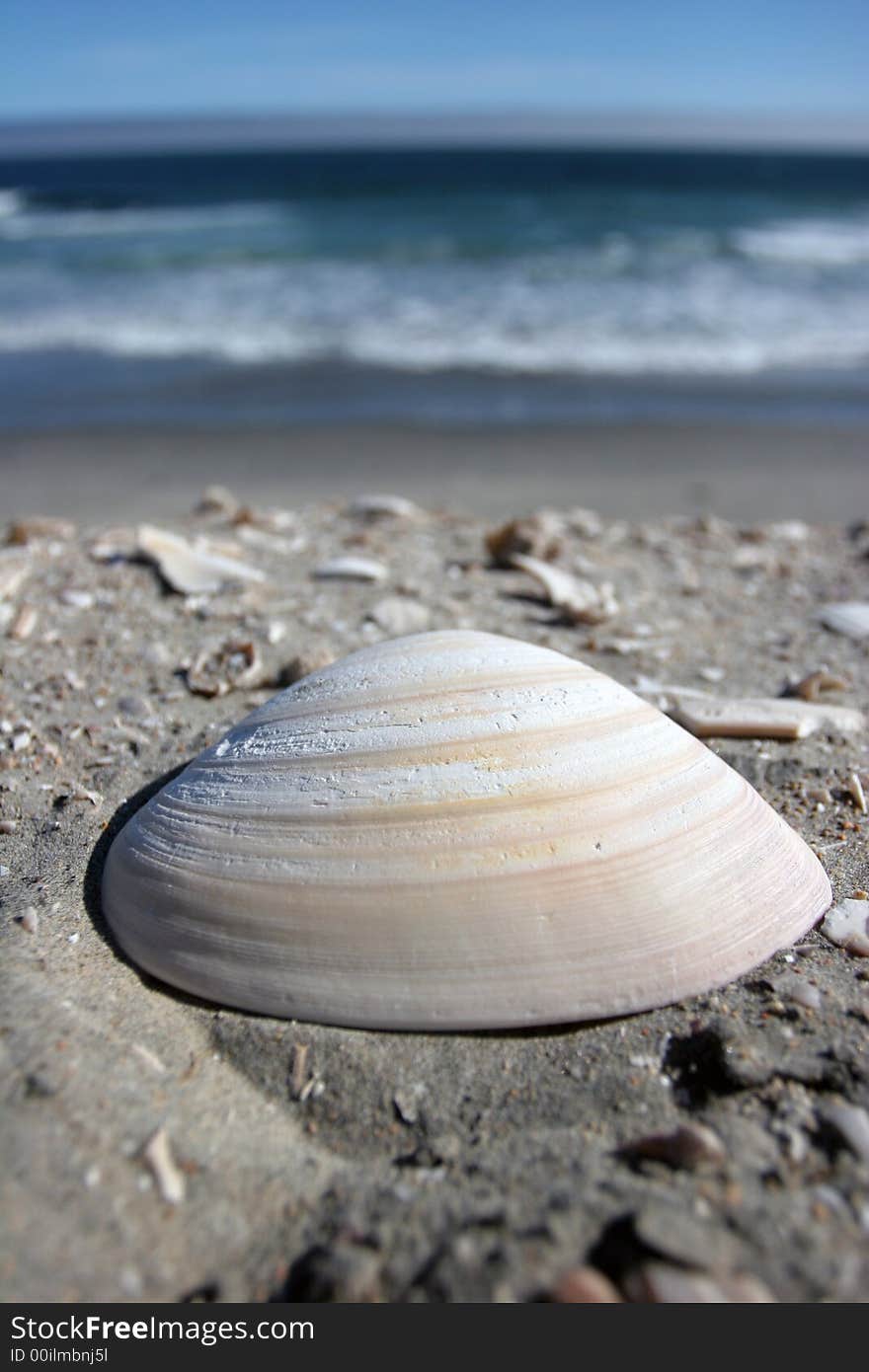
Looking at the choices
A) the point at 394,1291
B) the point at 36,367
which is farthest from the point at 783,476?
the point at 36,367

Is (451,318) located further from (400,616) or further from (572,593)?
(400,616)

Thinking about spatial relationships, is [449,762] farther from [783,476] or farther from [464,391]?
[464,391]

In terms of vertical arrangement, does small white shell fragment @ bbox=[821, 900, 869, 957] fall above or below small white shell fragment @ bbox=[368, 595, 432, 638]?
above

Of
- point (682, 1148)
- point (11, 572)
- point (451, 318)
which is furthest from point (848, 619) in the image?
point (451, 318)

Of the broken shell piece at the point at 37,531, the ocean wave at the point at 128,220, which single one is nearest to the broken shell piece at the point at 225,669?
the broken shell piece at the point at 37,531

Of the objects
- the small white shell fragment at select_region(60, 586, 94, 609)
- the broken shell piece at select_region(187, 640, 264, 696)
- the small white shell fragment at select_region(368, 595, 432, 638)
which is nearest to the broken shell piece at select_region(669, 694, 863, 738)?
the small white shell fragment at select_region(368, 595, 432, 638)

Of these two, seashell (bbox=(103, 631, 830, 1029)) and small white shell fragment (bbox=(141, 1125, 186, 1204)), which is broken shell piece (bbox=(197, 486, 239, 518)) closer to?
seashell (bbox=(103, 631, 830, 1029))
